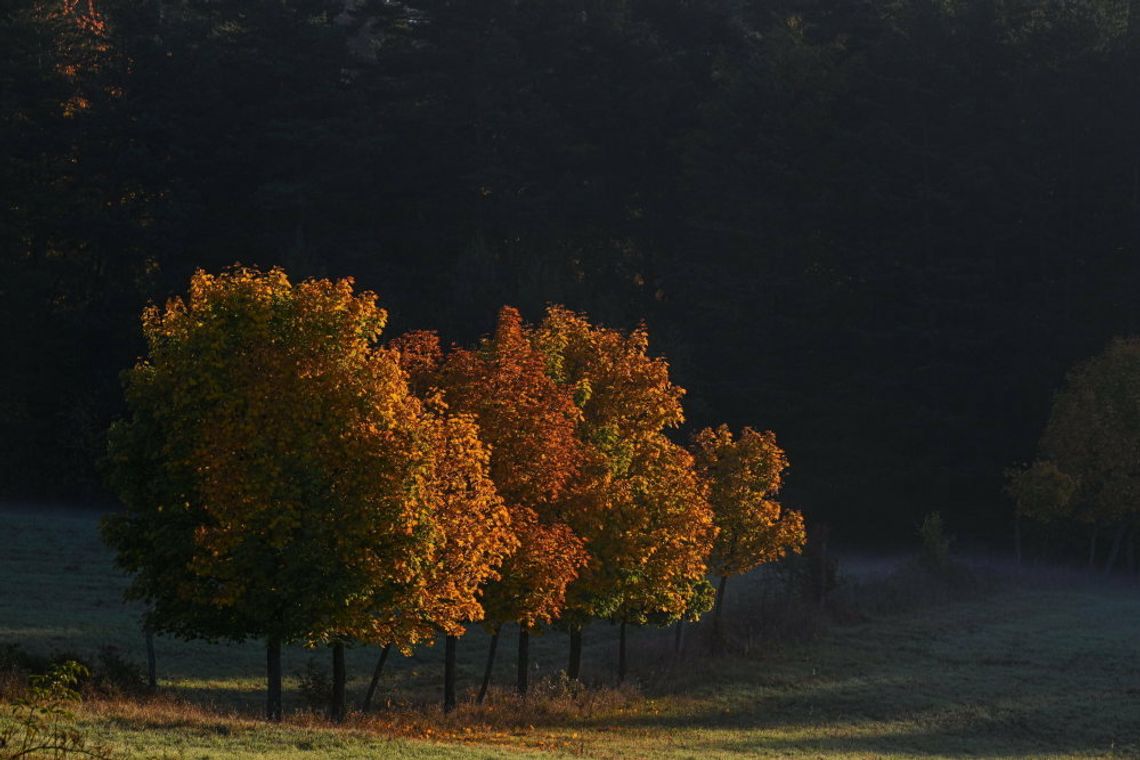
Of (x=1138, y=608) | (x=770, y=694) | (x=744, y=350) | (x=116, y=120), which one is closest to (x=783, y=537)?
(x=770, y=694)

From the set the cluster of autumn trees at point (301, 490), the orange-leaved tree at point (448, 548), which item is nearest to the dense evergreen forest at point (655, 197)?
the orange-leaved tree at point (448, 548)

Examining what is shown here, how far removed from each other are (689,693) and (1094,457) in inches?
1617

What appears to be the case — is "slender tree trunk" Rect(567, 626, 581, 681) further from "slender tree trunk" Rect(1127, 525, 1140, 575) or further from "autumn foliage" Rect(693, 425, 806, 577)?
"slender tree trunk" Rect(1127, 525, 1140, 575)

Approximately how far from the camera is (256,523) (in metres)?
32.5

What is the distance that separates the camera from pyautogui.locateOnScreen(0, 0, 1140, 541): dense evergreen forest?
90.9 m

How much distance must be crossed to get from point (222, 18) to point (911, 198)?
1745 inches

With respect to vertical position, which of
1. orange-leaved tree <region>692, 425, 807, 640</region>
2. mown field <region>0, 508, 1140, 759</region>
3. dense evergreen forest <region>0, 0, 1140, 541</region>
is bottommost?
mown field <region>0, 508, 1140, 759</region>

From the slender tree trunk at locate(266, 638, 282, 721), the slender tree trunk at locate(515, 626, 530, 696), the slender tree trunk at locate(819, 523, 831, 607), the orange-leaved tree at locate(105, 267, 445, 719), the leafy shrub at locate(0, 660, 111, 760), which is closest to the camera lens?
the leafy shrub at locate(0, 660, 111, 760)

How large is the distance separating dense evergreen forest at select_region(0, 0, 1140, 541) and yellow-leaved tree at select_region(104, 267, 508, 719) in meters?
52.0

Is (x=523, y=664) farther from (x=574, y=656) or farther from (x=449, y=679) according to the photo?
(x=449, y=679)

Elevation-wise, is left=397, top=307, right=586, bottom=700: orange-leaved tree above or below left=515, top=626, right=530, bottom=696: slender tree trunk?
above

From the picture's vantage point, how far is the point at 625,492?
4338cm

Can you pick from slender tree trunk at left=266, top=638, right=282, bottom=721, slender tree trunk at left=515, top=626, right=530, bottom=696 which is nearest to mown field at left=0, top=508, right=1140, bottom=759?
slender tree trunk at left=515, top=626, right=530, bottom=696

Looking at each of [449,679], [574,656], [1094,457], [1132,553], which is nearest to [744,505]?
[574,656]
